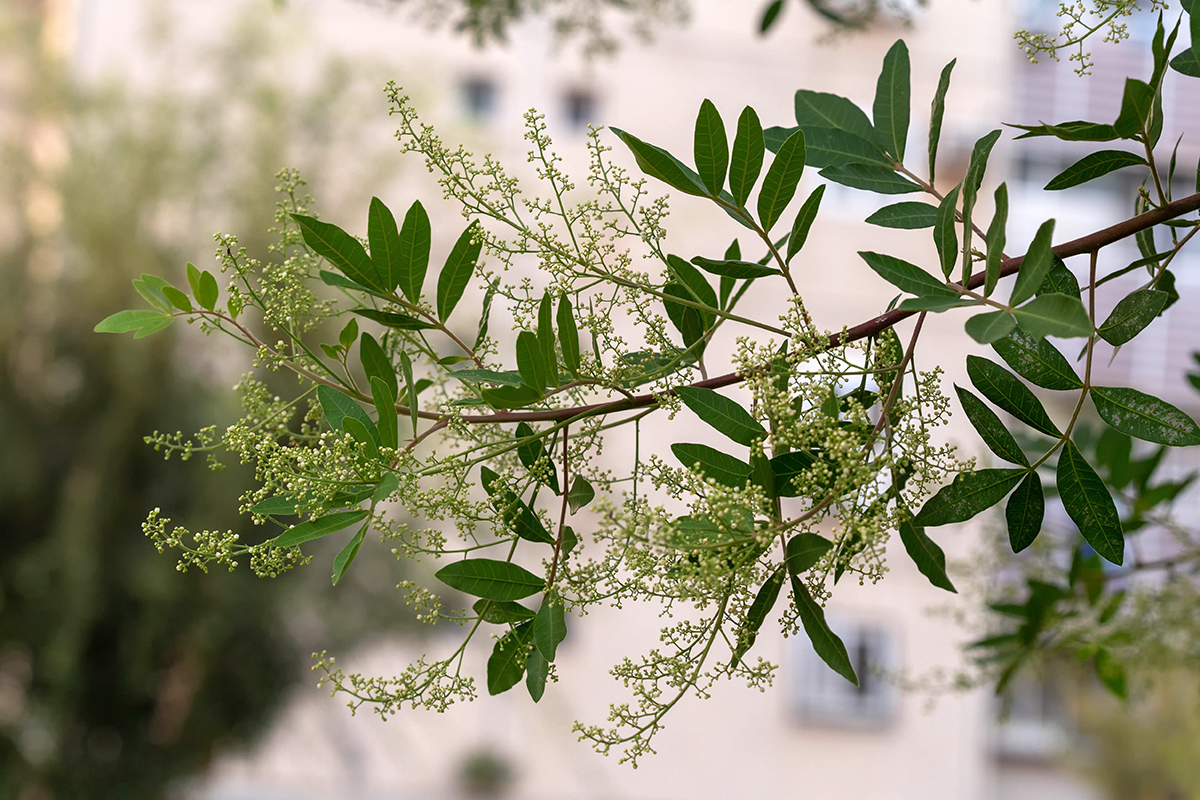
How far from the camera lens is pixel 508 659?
2.05 ft

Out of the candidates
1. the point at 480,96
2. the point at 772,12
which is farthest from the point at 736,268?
the point at 480,96

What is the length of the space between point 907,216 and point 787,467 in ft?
0.68

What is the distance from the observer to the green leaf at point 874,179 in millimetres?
692

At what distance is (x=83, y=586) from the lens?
13.4 feet

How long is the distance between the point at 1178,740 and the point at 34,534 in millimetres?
5554

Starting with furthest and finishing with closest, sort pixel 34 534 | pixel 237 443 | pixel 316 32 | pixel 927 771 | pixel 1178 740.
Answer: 1. pixel 927 771
2. pixel 316 32
3. pixel 1178 740
4. pixel 34 534
5. pixel 237 443

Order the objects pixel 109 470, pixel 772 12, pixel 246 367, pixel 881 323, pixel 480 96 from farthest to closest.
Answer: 1. pixel 480 96
2. pixel 246 367
3. pixel 109 470
4. pixel 772 12
5. pixel 881 323

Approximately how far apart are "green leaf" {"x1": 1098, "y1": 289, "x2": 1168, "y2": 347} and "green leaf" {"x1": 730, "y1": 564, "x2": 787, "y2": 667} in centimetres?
22

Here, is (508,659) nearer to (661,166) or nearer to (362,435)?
(362,435)

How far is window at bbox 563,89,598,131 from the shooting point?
7324mm

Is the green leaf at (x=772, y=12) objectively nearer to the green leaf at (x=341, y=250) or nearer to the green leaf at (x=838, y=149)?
the green leaf at (x=838, y=149)

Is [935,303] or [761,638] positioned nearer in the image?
[935,303]

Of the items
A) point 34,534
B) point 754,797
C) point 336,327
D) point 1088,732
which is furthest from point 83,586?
point 1088,732

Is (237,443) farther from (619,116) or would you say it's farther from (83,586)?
(619,116)
